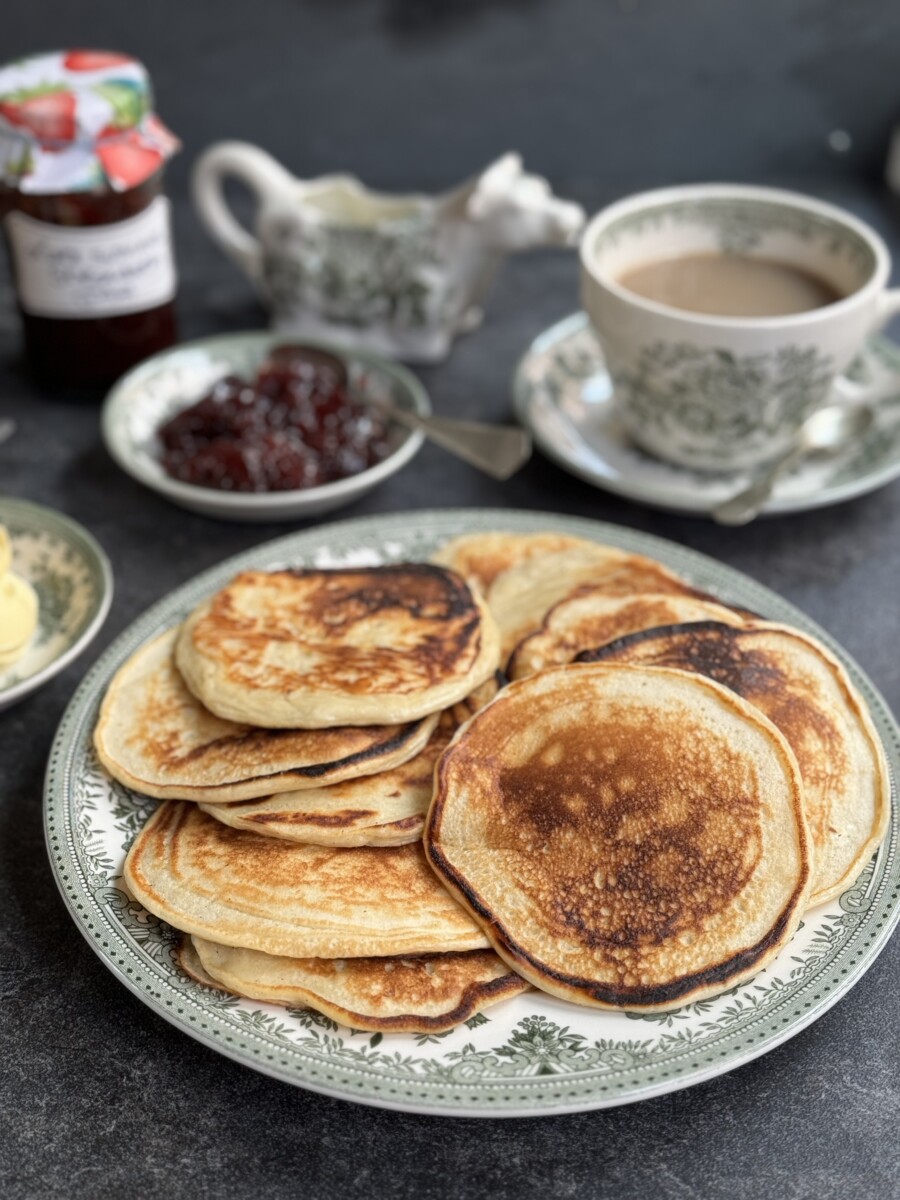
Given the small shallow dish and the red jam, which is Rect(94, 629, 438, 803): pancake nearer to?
the small shallow dish

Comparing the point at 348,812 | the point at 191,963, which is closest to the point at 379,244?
the point at 348,812

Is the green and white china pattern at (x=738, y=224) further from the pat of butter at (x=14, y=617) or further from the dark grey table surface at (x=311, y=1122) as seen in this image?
the dark grey table surface at (x=311, y=1122)

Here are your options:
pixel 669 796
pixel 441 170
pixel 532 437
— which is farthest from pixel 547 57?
pixel 669 796

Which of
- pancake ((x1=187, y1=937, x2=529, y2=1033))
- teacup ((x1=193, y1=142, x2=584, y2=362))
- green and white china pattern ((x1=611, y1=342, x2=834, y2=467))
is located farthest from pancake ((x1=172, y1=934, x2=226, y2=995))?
teacup ((x1=193, y1=142, x2=584, y2=362))

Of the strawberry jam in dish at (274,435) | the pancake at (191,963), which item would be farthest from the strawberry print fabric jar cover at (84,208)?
the pancake at (191,963)

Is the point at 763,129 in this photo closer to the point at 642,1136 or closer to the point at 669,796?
the point at 669,796
